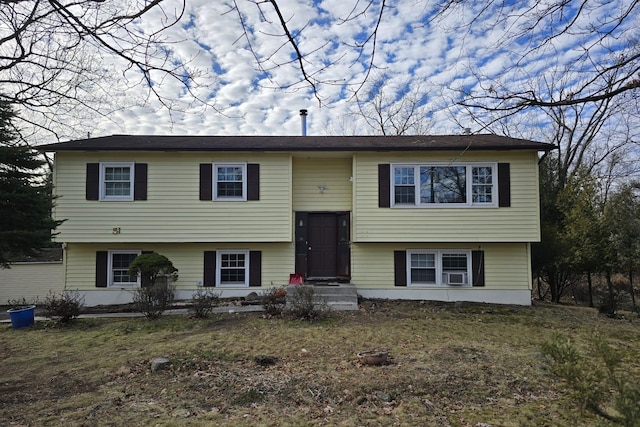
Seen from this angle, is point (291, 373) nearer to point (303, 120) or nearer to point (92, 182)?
point (92, 182)

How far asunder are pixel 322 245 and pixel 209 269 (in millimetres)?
3648

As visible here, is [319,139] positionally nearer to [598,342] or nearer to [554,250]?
[554,250]

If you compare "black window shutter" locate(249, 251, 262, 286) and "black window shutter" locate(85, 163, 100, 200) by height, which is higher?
"black window shutter" locate(85, 163, 100, 200)

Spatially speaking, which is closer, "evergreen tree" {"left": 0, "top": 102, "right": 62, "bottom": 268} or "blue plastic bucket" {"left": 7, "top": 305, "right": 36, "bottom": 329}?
"evergreen tree" {"left": 0, "top": 102, "right": 62, "bottom": 268}

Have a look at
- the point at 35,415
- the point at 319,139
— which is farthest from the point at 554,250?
the point at 35,415

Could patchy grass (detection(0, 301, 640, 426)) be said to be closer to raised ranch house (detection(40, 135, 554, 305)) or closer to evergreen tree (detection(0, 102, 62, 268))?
evergreen tree (detection(0, 102, 62, 268))

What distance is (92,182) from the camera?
1182 centimetres

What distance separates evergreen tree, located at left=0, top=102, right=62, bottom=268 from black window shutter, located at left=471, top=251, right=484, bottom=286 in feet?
37.7

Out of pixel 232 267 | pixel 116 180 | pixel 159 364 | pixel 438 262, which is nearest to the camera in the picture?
pixel 159 364

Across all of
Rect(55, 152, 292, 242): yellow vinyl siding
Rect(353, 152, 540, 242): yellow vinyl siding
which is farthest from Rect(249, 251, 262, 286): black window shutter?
Rect(353, 152, 540, 242): yellow vinyl siding

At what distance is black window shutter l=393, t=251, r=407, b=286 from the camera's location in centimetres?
1218

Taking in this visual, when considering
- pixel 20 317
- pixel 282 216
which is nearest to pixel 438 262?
pixel 282 216

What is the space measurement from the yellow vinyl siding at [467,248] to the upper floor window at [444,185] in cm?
140

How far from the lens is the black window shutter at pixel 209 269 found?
12.2 m
